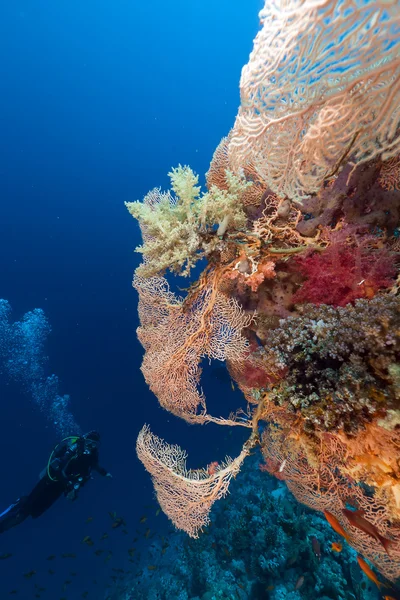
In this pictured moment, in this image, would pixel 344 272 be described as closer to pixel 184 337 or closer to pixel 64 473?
pixel 184 337

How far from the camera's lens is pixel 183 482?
4316mm

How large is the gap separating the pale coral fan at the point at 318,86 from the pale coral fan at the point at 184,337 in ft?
6.37

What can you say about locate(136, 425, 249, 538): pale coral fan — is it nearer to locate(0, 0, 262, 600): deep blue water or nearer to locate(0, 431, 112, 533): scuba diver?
locate(0, 431, 112, 533): scuba diver

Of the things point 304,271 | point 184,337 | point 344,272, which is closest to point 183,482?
point 184,337

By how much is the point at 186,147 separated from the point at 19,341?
Answer: 41.5m

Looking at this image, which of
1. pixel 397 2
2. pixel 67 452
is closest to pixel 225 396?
pixel 67 452

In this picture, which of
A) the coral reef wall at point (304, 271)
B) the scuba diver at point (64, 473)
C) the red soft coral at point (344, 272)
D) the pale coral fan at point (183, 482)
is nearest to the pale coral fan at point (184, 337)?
the coral reef wall at point (304, 271)

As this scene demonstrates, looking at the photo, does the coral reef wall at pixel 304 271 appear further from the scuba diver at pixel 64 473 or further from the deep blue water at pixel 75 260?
the deep blue water at pixel 75 260

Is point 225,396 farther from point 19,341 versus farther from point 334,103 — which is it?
point 334,103

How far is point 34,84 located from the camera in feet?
130

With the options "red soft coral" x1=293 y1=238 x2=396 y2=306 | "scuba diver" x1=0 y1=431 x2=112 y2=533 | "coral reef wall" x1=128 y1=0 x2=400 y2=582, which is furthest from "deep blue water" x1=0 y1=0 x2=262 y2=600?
"red soft coral" x1=293 y1=238 x2=396 y2=306

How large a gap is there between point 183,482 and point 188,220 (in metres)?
3.64

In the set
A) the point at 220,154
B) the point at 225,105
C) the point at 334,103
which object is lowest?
the point at 334,103

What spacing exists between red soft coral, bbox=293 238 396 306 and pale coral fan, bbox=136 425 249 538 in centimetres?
227
